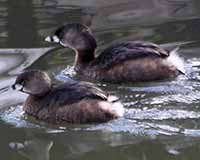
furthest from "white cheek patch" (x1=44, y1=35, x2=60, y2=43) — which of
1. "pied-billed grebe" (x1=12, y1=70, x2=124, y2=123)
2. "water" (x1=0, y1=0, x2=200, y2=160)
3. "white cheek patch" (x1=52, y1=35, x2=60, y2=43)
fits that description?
"pied-billed grebe" (x1=12, y1=70, x2=124, y2=123)

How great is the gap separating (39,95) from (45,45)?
6.77 ft

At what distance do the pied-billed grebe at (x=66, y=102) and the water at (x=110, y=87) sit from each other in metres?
0.08

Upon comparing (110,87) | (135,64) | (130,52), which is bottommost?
(110,87)

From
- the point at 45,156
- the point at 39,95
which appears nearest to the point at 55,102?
the point at 39,95

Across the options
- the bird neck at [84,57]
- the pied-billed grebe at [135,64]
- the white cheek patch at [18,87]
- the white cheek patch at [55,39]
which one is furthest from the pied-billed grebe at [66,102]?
the white cheek patch at [55,39]

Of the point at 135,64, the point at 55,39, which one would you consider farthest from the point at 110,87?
the point at 55,39

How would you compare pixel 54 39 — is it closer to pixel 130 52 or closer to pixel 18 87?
pixel 130 52

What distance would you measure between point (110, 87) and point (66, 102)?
1.10 m

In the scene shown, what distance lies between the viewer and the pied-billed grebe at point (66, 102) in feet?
20.4

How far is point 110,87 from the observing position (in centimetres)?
729

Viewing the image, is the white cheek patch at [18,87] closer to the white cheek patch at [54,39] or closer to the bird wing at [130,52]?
the bird wing at [130,52]

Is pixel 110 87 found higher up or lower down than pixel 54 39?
lower down

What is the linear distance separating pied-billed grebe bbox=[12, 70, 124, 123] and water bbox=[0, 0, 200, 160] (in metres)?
0.08

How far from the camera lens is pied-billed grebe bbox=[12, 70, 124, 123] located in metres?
6.20
